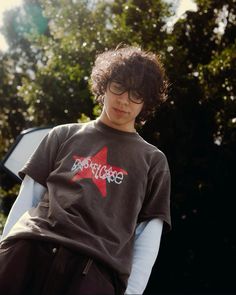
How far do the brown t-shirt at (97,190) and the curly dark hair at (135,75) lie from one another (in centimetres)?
17

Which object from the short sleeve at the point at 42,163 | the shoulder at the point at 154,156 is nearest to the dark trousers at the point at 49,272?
the short sleeve at the point at 42,163

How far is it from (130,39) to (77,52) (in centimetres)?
72

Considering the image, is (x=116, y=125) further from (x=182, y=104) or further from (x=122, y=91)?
(x=182, y=104)

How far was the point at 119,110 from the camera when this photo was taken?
6.18 ft

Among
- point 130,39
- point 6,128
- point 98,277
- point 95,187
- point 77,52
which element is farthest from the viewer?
point 6,128

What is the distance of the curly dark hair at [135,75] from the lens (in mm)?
1906

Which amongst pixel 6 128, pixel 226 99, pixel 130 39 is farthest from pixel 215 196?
pixel 6 128

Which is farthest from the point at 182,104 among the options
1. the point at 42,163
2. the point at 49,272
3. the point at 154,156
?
the point at 49,272

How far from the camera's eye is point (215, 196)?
5219 mm

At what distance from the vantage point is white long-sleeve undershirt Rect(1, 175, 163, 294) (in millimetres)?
1789

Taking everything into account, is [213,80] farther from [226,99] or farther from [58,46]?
[58,46]

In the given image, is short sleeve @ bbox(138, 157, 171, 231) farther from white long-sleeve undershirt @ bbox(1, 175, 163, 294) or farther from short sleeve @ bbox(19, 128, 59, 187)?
short sleeve @ bbox(19, 128, 59, 187)

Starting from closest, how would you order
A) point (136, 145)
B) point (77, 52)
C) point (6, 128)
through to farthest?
point (136, 145)
point (77, 52)
point (6, 128)

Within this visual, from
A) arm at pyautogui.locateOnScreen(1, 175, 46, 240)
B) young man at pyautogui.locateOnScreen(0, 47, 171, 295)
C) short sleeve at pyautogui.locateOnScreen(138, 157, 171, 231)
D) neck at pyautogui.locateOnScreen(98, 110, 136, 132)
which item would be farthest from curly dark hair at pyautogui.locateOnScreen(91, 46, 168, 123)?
arm at pyautogui.locateOnScreen(1, 175, 46, 240)
